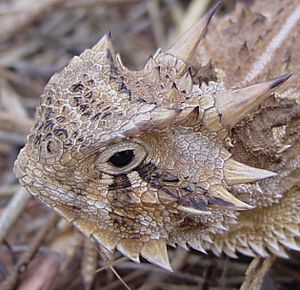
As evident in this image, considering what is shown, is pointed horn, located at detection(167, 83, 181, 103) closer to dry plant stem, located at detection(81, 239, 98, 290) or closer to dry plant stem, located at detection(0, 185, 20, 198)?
dry plant stem, located at detection(81, 239, 98, 290)

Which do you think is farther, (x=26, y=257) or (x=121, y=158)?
(x=26, y=257)

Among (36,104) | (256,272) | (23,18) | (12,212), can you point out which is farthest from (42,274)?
(23,18)

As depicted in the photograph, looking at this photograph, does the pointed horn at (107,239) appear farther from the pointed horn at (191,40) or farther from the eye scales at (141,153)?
the pointed horn at (191,40)

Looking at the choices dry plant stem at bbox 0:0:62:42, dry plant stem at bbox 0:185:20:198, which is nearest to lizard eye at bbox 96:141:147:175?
dry plant stem at bbox 0:185:20:198

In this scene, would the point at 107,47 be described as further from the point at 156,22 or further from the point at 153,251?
the point at 156,22

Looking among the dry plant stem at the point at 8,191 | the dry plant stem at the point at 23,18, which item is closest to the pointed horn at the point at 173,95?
the dry plant stem at the point at 8,191

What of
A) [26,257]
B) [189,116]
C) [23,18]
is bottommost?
[26,257]
